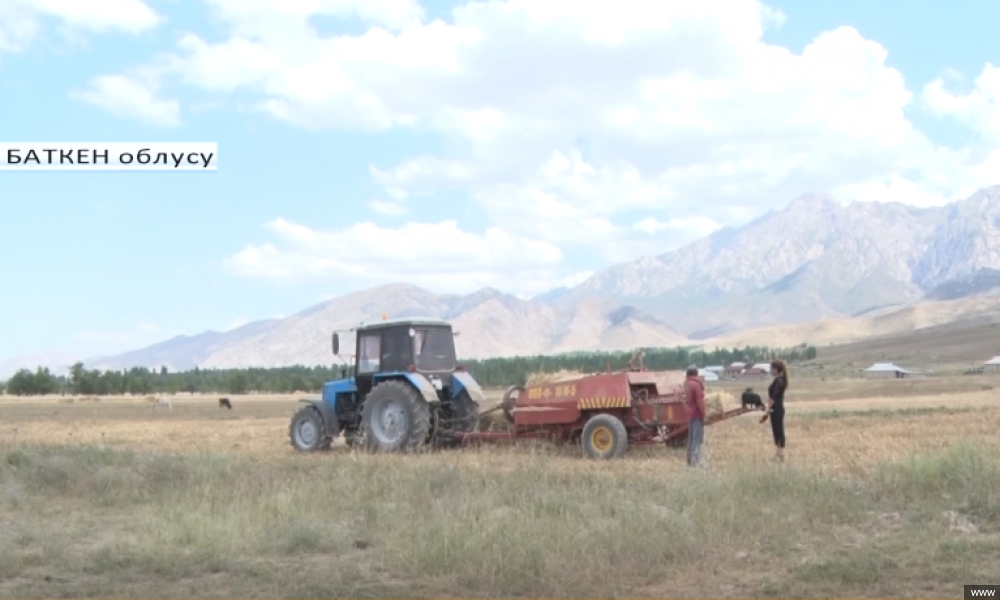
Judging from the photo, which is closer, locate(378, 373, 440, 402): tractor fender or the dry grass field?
the dry grass field

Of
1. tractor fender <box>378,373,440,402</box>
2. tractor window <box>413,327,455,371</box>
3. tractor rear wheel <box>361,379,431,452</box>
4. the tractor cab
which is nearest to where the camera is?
tractor rear wheel <box>361,379,431,452</box>

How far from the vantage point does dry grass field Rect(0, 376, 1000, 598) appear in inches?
317

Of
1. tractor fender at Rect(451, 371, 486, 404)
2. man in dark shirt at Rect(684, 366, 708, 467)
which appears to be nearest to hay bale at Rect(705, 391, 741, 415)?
man in dark shirt at Rect(684, 366, 708, 467)

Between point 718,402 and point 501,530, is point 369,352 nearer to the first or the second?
point 718,402

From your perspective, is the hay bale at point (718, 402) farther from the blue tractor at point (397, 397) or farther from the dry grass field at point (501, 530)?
the dry grass field at point (501, 530)

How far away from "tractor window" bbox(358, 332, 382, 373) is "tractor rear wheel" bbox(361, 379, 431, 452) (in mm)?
617

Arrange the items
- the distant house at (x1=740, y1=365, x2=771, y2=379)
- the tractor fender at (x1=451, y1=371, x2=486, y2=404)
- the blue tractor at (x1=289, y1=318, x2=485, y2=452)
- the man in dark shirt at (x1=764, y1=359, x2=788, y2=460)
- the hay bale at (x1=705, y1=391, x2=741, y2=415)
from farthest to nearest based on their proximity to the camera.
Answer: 1. the distant house at (x1=740, y1=365, x2=771, y2=379)
2. the hay bale at (x1=705, y1=391, x2=741, y2=415)
3. the tractor fender at (x1=451, y1=371, x2=486, y2=404)
4. the blue tractor at (x1=289, y1=318, x2=485, y2=452)
5. the man in dark shirt at (x1=764, y1=359, x2=788, y2=460)

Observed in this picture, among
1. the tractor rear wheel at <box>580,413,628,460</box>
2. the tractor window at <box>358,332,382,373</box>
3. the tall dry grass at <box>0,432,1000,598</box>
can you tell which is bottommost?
the tall dry grass at <box>0,432,1000,598</box>

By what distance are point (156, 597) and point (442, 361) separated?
11.9m

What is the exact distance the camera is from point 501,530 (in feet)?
29.5

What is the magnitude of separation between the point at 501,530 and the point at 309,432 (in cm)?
1187

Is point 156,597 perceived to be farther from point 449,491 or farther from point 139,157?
point 139,157

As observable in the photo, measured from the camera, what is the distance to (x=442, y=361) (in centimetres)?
1964

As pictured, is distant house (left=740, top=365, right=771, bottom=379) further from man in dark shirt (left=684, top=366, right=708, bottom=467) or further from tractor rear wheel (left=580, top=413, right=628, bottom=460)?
man in dark shirt (left=684, top=366, right=708, bottom=467)
